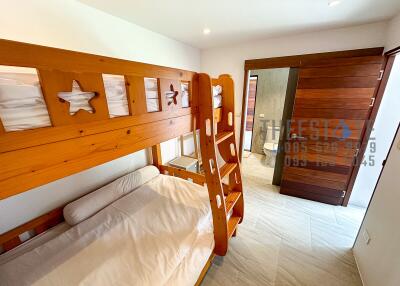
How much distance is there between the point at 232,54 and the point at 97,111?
275cm

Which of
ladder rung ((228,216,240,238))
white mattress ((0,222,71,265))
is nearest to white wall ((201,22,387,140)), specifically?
ladder rung ((228,216,240,238))

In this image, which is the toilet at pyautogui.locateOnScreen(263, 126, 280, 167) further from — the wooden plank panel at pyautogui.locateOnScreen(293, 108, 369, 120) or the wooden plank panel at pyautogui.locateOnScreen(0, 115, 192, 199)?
the wooden plank panel at pyautogui.locateOnScreen(0, 115, 192, 199)

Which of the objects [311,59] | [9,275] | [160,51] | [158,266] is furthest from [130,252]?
[311,59]

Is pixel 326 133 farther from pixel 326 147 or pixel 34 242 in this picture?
pixel 34 242

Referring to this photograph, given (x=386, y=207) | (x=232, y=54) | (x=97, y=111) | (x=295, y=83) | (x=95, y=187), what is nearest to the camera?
(x=97, y=111)

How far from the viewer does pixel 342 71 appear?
2059 mm

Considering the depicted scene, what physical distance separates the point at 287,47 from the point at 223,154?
6.37 feet

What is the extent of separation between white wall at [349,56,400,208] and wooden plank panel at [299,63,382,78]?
0.68 feet

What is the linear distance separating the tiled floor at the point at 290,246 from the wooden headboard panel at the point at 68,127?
1.51 m

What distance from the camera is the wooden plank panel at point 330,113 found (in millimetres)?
2102

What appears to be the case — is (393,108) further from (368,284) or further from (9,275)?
(9,275)

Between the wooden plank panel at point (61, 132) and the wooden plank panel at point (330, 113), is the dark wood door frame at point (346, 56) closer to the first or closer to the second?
the wooden plank panel at point (330, 113)

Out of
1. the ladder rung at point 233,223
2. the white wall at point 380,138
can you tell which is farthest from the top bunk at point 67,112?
the white wall at point 380,138

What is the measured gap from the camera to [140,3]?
1.54m
